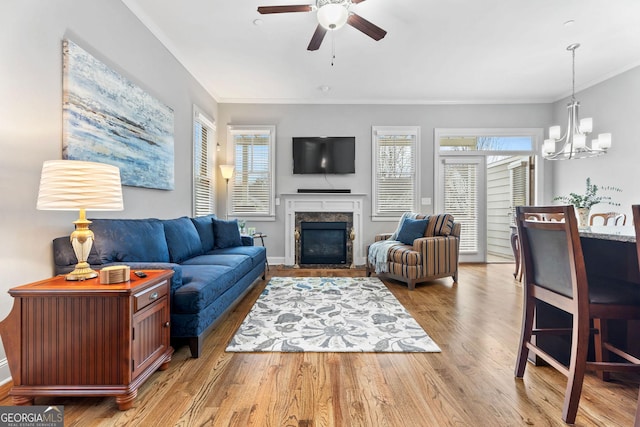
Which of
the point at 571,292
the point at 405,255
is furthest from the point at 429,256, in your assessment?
the point at 571,292

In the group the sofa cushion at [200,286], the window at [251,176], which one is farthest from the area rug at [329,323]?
the window at [251,176]

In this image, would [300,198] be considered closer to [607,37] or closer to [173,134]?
[173,134]

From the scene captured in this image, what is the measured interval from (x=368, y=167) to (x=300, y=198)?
133cm

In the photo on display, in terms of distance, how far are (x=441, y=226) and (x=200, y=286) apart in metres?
3.31

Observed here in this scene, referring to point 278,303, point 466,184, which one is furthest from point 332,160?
point 278,303

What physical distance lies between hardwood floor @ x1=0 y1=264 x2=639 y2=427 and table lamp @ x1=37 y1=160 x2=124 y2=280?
80 cm

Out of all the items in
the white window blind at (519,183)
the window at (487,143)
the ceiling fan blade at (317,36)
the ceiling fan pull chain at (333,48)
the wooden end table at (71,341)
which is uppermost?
the ceiling fan pull chain at (333,48)

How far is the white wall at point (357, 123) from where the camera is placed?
526 cm

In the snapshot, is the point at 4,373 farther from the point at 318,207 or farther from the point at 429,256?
the point at 318,207

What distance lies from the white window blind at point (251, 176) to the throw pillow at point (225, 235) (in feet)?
4.20

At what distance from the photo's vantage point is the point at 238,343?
222cm

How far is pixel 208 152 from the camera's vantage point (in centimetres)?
483

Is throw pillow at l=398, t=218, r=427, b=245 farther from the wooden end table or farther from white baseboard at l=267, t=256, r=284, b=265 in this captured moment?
the wooden end table

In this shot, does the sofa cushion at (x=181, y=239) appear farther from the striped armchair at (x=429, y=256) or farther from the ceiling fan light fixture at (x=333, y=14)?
the striped armchair at (x=429, y=256)
